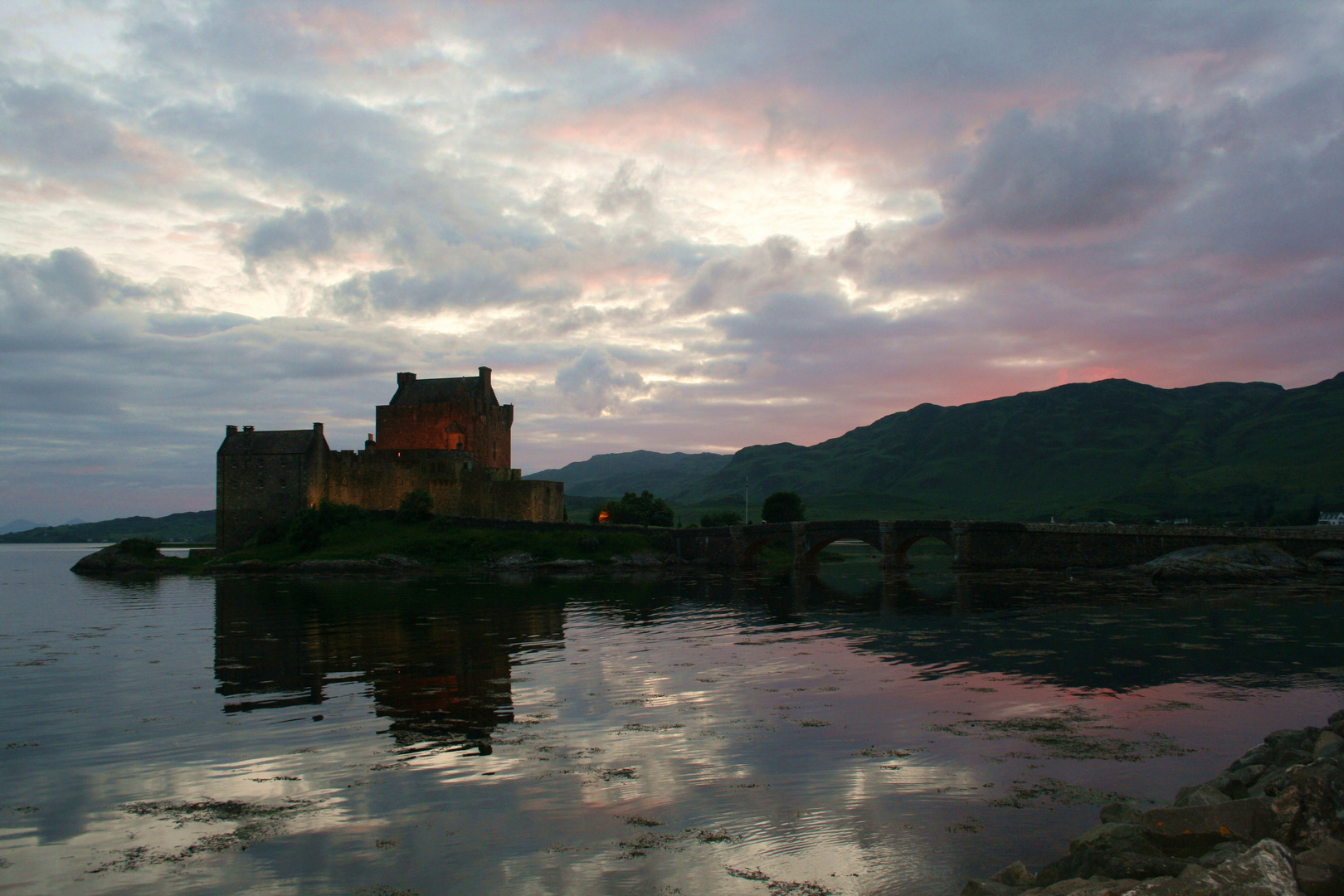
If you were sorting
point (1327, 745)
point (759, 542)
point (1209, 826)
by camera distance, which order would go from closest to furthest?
point (1209, 826) → point (1327, 745) → point (759, 542)

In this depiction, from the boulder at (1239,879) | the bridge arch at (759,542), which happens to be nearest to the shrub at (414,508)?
the bridge arch at (759,542)

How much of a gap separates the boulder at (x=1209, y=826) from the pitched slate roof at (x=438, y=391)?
92.8 meters

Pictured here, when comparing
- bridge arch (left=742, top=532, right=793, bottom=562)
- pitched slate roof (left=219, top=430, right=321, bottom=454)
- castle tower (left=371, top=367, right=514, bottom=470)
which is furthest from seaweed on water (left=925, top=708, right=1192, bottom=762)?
pitched slate roof (left=219, top=430, right=321, bottom=454)

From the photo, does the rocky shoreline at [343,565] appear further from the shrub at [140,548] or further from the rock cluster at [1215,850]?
the rock cluster at [1215,850]

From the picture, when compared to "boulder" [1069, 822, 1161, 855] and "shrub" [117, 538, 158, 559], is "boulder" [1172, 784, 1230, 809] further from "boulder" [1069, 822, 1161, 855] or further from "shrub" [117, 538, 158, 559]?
"shrub" [117, 538, 158, 559]

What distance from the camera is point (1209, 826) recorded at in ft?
31.4

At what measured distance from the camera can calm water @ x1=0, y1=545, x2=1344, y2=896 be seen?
37.4 ft

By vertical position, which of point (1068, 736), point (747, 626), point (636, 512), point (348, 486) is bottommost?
point (747, 626)

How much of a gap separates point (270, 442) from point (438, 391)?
63.7 feet

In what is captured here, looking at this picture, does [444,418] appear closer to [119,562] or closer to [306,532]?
[306,532]

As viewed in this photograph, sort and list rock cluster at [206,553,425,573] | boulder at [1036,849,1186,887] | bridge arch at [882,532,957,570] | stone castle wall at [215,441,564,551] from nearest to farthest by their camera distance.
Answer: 1. boulder at [1036,849,1186,887]
2. rock cluster at [206,553,425,573]
3. bridge arch at [882,532,957,570]
4. stone castle wall at [215,441,564,551]

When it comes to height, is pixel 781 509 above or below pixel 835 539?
above

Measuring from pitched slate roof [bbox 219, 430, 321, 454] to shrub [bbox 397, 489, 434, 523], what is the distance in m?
12.8

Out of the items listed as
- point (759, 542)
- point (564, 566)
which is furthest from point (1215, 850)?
point (759, 542)
